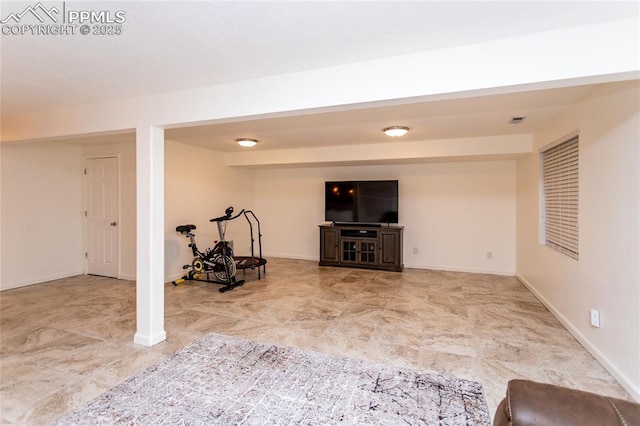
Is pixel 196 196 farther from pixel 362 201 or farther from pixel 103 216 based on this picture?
pixel 362 201

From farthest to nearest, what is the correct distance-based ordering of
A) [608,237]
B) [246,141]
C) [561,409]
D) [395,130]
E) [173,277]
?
[173,277] → [246,141] → [395,130] → [608,237] → [561,409]

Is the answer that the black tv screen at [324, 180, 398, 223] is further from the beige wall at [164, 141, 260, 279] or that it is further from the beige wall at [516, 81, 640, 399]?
the beige wall at [516, 81, 640, 399]

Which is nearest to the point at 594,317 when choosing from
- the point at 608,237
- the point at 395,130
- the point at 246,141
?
the point at 608,237

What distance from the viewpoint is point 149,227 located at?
2904 mm

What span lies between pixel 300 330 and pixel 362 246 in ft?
10.1

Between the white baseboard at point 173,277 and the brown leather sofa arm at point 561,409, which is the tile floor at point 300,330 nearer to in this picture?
the white baseboard at point 173,277

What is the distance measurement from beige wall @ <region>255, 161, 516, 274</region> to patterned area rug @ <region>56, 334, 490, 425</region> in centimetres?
395

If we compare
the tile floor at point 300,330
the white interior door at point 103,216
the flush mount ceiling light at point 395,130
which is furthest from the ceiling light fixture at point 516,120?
the white interior door at point 103,216

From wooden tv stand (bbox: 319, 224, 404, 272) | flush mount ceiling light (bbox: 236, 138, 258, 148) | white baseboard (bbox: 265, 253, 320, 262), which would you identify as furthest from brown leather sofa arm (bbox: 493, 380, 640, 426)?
white baseboard (bbox: 265, 253, 320, 262)

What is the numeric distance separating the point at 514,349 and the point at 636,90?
2.21m

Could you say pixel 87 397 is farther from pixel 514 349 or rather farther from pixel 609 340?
pixel 609 340

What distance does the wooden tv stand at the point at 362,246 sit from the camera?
5.87 metres

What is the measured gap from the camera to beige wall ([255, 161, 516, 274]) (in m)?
5.63

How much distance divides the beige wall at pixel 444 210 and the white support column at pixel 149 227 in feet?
14.0
